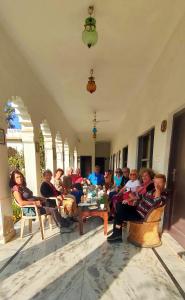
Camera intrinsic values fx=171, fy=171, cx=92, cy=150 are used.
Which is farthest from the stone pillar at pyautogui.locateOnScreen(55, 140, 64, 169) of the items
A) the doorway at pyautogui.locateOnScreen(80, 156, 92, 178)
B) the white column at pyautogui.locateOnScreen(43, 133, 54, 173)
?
the doorway at pyautogui.locateOnScreen(80, 156, 92, 178)

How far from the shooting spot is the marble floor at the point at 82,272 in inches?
59.4

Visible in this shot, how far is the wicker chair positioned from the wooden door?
0.83ft

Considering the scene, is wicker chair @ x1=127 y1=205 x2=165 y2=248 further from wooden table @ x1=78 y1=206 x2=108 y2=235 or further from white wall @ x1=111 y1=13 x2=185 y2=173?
white wall @ x1=111 y1=13 x2=185 y2=173

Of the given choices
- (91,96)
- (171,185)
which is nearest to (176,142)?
(171,185)

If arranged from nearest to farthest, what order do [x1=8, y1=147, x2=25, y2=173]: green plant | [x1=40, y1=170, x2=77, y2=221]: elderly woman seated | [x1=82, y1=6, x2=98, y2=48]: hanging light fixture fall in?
[x1=82, y1=6, x2=98, y2=48]: hanging light fixture
[x1=40, y1=170, x2=77, y2=221]: elderly woman seated
[x1=8, y1=147, x2=25, y2=173]: green plant

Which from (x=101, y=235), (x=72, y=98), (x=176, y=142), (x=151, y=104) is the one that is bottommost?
(x=101, y=235)

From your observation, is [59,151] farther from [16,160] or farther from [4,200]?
[4,200]

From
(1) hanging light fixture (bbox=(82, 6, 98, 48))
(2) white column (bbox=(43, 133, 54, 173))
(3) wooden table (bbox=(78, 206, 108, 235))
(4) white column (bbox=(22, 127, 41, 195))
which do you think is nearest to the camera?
(1) hanging light fixture (bbox=(82, 6, 98, 48))

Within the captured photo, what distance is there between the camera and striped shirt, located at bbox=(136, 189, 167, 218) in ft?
6.83

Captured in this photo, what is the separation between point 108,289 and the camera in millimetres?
1550

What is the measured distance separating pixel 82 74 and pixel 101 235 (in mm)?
2730

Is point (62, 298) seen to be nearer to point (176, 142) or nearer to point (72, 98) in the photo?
point (176, 142)

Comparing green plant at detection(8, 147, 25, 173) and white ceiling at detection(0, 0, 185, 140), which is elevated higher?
white ceiling at detection(0, 0, 185, 140)

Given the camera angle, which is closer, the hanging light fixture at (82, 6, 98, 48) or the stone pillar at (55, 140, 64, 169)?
the hanging light fixture at (82, 6, 98, 48)
